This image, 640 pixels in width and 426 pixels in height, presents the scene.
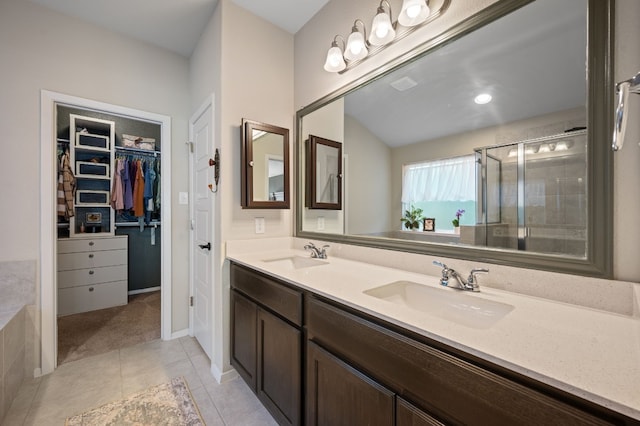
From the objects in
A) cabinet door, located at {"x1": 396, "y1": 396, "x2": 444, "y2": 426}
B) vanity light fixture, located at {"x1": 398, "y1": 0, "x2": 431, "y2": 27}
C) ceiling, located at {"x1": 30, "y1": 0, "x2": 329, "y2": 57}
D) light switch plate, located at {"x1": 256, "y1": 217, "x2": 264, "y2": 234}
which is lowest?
cabinet door, located at {"x1": 396, "y1": 396, "x2": 444, "y2": 426}

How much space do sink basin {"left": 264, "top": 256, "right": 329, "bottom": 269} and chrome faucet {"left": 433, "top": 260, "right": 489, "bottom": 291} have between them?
763mm

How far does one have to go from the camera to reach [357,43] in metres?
1.57

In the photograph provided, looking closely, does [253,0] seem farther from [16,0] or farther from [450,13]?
[16,0]

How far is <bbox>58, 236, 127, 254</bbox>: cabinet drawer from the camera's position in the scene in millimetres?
2961

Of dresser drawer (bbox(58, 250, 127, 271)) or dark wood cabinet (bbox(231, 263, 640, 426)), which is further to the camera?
dresser drawer (bbox(58, 250, 127, 271))

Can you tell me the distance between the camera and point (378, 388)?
85cm

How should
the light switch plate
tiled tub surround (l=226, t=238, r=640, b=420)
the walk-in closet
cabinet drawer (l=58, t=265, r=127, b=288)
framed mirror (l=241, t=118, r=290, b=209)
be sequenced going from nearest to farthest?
tiled tub surround (l=226, t=238, r=640, b=420), framed mirror (l=241, t=118, r=290, b=209), the light switch plate, the walk-in closet, cabinet drawer (l=58, t=265, r=127, b=288)

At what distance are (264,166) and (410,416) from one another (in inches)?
Result: 67.3

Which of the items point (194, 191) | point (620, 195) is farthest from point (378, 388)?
point (194, 191)

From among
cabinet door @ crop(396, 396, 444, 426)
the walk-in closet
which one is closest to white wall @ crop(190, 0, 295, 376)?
the walk-in closet

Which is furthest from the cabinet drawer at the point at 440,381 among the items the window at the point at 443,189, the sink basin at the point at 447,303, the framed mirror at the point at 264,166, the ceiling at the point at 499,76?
the framed mirror at the point at 264,166

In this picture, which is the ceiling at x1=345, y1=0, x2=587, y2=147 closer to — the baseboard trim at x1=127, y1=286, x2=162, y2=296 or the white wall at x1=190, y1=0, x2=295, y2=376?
the white wall at x1=190, y1=0, x2=295, y2=376

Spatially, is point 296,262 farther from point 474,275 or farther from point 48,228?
point 48,228

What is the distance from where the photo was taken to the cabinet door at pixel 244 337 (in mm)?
1564
